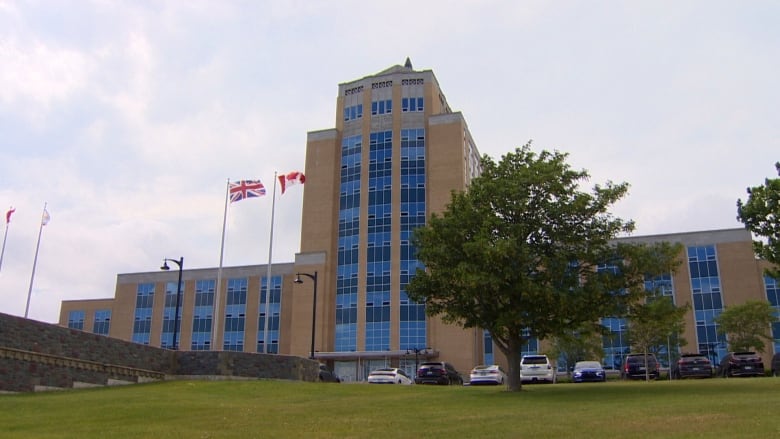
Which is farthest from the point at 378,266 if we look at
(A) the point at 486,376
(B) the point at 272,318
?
(A) the point at 486,376

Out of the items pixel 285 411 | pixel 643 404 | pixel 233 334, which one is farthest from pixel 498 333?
pixel 233 334

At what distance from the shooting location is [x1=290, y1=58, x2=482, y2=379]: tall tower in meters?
73.5

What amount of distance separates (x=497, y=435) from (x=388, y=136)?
221 feet

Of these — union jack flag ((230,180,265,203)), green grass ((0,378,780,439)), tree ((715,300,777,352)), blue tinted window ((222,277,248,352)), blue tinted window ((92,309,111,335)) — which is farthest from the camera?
blue tinted window ((92,309,111,335))

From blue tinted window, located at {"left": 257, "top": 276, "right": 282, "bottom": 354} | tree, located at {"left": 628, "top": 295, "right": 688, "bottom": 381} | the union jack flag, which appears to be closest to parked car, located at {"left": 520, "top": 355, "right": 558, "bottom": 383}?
tree, located at {"left": 628, "top": 295, "right": 688, "bottom": 381}

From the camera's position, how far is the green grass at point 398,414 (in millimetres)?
14125

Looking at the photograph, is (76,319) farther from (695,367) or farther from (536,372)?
(695,367)

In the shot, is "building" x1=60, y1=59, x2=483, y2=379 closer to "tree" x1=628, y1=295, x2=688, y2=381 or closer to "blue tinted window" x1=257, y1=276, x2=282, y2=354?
"blue tinted window" x1=257, y1=276, x2=282, y2=354

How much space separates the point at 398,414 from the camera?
712 inches

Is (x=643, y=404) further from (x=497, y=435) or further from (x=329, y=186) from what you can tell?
(x=329, y=186)

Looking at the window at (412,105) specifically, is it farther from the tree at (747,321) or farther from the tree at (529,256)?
the tree at (529,256)

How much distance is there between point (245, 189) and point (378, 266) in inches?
1335

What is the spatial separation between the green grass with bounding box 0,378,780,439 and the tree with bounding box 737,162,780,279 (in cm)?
495

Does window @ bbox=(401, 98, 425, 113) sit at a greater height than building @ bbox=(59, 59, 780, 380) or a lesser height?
greater
